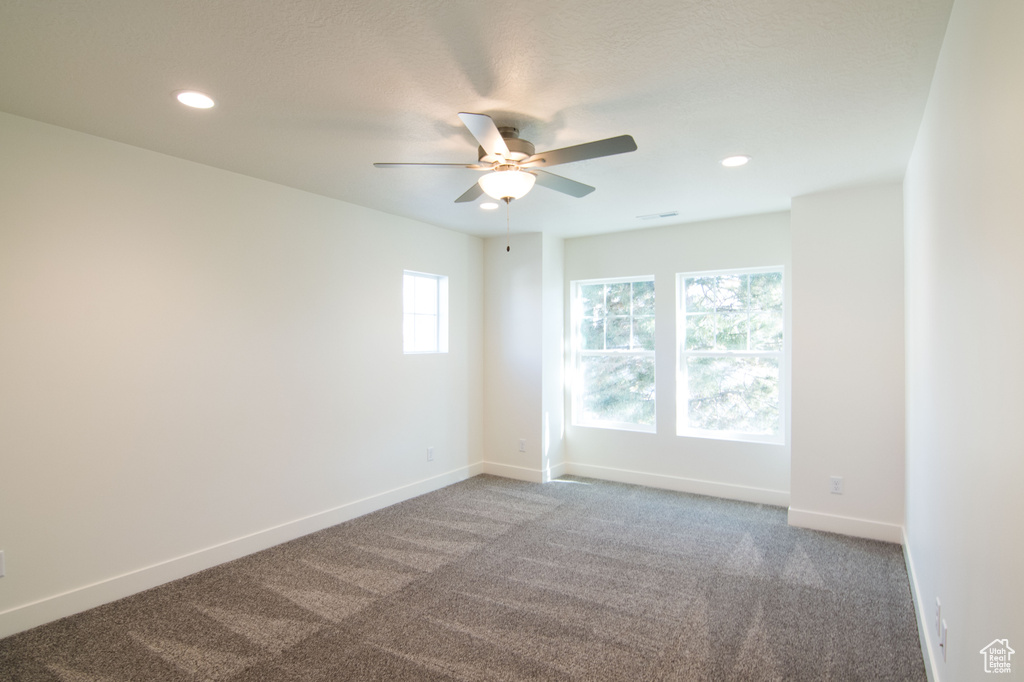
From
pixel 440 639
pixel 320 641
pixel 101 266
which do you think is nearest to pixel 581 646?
pixel 440 639

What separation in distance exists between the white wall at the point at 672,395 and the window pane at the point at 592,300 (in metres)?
0.16

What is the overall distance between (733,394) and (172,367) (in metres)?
4.26

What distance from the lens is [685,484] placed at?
5070 millimetres

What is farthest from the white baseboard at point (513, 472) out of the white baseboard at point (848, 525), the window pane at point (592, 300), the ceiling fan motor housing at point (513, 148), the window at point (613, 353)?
the ceiling fan motor housing at point (513, 148)

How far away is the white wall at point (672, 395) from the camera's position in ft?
15.5

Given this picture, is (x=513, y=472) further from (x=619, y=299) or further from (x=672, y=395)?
(x=619, y=299)

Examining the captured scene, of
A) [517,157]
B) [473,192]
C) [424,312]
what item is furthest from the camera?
[424,312]

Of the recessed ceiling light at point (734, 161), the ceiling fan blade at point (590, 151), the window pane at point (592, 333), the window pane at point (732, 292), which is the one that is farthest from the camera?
the window pane at point (592, 333)

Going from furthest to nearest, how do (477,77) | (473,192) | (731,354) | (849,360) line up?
1. (731,354)
2. (849,360)
3. (473,192)
4. (477,77)

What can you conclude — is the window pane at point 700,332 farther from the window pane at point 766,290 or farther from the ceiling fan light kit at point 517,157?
the ceiling fan light kit at point 517,157

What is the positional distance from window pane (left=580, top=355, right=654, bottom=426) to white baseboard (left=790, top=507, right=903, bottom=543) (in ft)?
5.11

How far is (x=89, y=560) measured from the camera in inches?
114

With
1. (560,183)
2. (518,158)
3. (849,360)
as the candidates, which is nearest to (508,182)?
(518,158)

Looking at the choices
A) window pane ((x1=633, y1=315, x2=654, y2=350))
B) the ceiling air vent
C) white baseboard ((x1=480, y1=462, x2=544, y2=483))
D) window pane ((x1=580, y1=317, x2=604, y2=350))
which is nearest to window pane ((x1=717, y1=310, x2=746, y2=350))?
window pane ((x1=633, y1=315, x2=654, y2=350))
